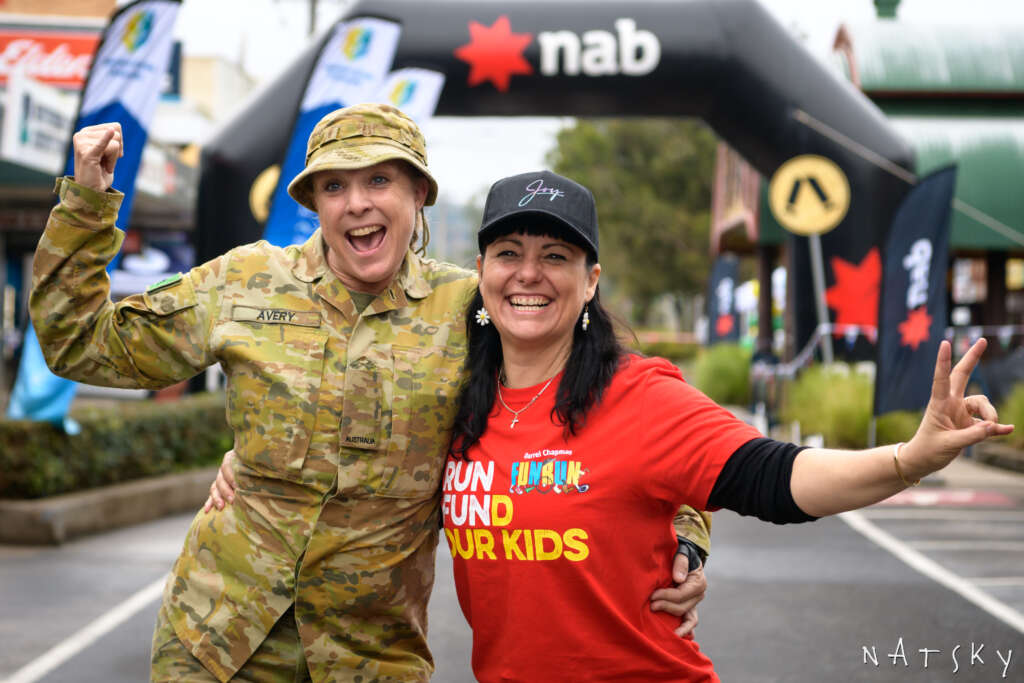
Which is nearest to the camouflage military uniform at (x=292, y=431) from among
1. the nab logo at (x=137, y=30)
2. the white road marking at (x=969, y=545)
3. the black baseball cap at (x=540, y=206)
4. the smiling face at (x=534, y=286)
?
the smiling face at (x=534, y=286)

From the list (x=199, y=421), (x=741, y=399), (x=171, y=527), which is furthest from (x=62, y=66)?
(x=171, y=527)

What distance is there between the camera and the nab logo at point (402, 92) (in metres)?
11.3

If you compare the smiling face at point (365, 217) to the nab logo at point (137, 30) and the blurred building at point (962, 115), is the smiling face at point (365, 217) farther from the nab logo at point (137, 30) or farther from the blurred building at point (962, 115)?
the blurred building at point (962, 115)

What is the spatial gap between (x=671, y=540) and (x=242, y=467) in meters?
1.02

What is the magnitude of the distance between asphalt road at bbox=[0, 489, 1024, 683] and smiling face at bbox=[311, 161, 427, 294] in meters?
3.02

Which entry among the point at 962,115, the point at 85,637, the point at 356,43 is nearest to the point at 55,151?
the point at 356,43

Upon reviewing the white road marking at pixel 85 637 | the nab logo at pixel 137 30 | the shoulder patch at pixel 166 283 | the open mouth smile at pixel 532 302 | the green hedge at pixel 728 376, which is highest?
the nab logo at pixel 137 30

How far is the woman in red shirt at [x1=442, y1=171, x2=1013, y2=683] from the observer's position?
7.20 feet

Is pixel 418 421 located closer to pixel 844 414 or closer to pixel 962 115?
pixel 844 414

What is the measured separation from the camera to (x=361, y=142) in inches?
102

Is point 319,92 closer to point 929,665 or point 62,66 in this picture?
point 929,665

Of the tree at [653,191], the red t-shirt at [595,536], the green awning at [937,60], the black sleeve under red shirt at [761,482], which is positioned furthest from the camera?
the tree at [653,191]

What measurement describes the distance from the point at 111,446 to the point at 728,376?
632 inches

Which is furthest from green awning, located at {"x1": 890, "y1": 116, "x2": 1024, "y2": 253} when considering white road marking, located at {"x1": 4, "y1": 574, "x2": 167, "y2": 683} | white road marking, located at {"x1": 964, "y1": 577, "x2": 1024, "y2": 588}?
white road marking, located at {"x1": 4, "y1": 574, "x2": 167, "y2": 683}
